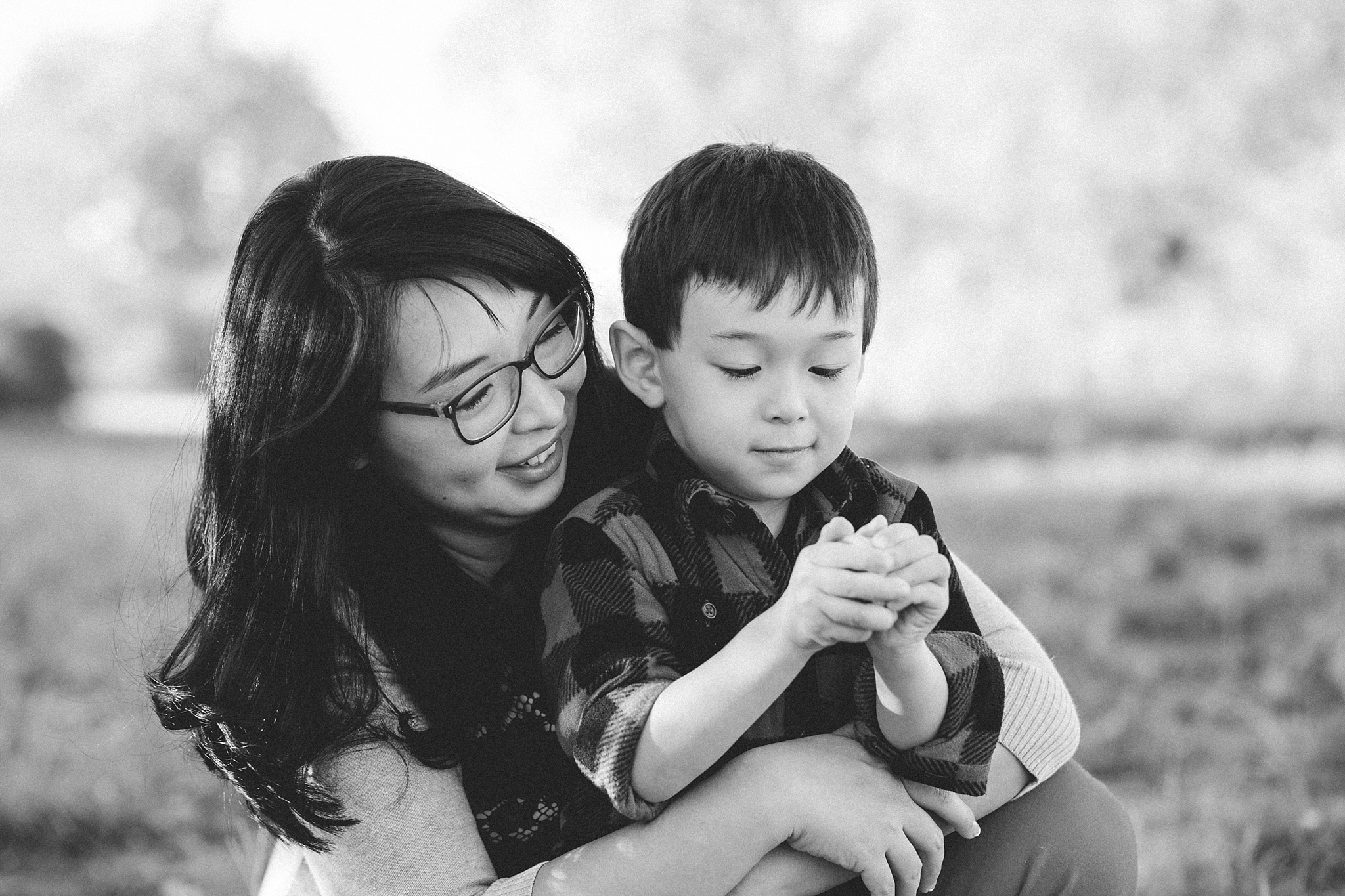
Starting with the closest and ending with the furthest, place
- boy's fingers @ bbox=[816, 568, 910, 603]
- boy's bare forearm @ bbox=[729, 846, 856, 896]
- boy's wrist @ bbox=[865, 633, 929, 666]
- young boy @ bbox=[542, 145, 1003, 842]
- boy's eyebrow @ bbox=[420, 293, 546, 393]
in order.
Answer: boy's fingers @ bbox=[816, 568, 910, 603] < boy's wrist @ bbox=[865, 633, 929, 666] < young boy @ bbox=[542, 145, 1003, 842] < boy's bare forearm @ bbox=[729, 846, 856, 896] < boy's eyebrow @ bbox=[420, 293, 546, 393]

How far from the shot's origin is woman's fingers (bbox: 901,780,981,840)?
156cm

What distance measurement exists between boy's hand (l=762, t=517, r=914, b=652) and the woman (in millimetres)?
336

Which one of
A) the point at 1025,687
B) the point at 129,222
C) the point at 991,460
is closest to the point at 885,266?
the point at 991,460

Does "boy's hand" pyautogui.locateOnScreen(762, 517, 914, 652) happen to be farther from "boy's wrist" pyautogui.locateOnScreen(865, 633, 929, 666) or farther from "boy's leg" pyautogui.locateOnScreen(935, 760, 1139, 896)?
"boy's leg" pyautogui.locateOnScreen(935, 760, 1139, 896)

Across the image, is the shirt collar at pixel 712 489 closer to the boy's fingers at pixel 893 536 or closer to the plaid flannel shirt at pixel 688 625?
the plaid flannel shirt at pixel 688 625

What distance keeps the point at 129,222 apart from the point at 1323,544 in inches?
986

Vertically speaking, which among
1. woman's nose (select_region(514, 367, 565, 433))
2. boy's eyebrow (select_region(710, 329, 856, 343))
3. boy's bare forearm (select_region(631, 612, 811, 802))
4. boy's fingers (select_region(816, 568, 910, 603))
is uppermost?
boy's eyebrow (select_region(710, 329, 856, 343))

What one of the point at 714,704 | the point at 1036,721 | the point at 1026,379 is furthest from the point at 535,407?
the point at 1026,379

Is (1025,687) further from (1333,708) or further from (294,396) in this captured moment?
(1333,708)

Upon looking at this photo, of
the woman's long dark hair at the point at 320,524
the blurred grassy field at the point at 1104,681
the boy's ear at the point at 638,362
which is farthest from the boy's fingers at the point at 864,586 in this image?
the blurred grassy field at the point at 1104,681

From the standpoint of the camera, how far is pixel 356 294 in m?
1.64

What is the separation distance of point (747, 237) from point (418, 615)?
0.67 m

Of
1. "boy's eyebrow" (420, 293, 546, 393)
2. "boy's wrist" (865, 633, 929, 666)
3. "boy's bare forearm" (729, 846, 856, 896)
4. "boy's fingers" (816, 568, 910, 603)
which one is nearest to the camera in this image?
"boy's fingers" (816, 568, 910, 603)

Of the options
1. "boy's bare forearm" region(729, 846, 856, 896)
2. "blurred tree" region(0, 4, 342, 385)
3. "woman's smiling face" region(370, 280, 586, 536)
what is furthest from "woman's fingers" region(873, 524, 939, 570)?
"blurred tree" region(0, 4, 342, 385)
